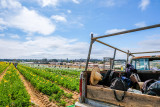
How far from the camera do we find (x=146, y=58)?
5.03 m

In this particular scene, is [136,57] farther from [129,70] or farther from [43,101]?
[43,101]

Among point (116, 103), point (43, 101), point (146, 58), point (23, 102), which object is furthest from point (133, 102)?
point (43, 101)

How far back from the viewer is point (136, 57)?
17.3 ft

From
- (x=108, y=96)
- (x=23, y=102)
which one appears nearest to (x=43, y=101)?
(x=23, y=102)

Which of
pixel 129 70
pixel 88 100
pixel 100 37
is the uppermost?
pixel 100 37

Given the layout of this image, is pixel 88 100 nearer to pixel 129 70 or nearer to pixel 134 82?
pixel 134 82

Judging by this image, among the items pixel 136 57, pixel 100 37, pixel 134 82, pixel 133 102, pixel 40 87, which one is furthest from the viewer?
pixel 40 87

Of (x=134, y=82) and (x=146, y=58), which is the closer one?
(x=134, y=82)

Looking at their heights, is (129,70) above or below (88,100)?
above

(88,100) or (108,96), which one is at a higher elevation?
(108,96)

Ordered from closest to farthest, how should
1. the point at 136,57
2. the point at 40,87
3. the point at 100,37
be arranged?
the point at 100,37 → the point at 136,57 → the point at 40,87

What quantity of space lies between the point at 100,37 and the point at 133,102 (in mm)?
1460

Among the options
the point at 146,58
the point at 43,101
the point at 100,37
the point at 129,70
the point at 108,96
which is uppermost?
the point at 100,37

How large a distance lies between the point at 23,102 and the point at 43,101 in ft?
3.89
